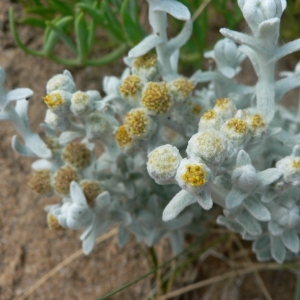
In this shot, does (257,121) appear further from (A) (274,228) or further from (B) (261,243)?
(B) (261,243)

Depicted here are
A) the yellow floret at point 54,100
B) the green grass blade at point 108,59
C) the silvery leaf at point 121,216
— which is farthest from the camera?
the green grass blade at point 108,59

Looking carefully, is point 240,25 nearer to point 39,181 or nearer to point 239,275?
point 239,275

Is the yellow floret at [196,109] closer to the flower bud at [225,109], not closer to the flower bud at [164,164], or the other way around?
the flower bud at [225,109]

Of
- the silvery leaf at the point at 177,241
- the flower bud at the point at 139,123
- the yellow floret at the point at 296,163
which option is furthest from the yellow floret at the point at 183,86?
the silvery leaf at the point at 177,241

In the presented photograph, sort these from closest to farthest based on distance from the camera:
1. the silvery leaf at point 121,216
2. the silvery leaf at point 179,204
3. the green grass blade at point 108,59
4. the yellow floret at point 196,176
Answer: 1. the yellow floret at point 196,176
2. the silvery leaf at point 179,204
3. the silvery leaf at point 121,216
4. the green grass blade at point 108,59

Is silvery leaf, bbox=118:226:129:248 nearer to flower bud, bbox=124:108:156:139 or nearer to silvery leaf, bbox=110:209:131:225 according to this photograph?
silvery leaf, bbox=110:209:131:225

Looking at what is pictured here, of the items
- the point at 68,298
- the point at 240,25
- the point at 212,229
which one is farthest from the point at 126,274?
the point at 240,25
